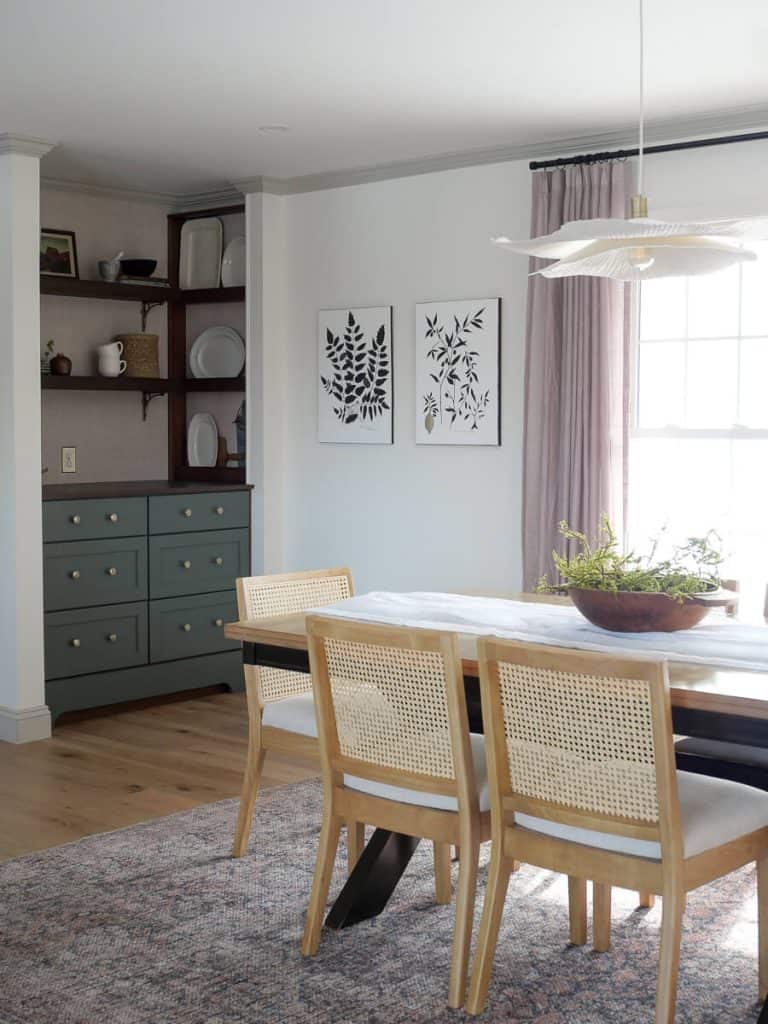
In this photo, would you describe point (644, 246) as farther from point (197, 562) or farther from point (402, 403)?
point (197, 562)

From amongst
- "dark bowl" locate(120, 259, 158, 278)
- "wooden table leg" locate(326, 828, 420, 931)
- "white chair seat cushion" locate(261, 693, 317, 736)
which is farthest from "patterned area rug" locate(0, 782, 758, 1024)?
"dark bowl" locate(120, 259, 158, 278)

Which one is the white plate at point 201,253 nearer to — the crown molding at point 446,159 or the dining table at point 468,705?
the crown molding at point 446,159

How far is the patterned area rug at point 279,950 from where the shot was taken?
289 cm

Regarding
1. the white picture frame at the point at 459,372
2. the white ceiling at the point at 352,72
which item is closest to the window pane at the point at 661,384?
the white picture frame at the point at 459,372

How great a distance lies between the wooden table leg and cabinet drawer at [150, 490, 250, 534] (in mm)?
2816

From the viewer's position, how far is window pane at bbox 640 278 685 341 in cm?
498

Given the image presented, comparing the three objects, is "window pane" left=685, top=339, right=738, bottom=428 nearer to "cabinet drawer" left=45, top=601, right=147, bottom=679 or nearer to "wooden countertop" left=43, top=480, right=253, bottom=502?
"wooden countertop" left=43, top=480, right=253, bottom=502

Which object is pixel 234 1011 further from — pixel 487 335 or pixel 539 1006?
pixel 487 335

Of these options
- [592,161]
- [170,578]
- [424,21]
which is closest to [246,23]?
[424,21]

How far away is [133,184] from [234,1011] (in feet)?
14.4

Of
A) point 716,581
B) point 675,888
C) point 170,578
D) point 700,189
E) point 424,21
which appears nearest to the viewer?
point 675,888

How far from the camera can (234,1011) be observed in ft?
→ 9.43

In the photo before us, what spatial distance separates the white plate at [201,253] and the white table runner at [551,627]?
306cm

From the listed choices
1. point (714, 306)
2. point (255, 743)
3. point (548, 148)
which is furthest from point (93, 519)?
point (714, 306)
